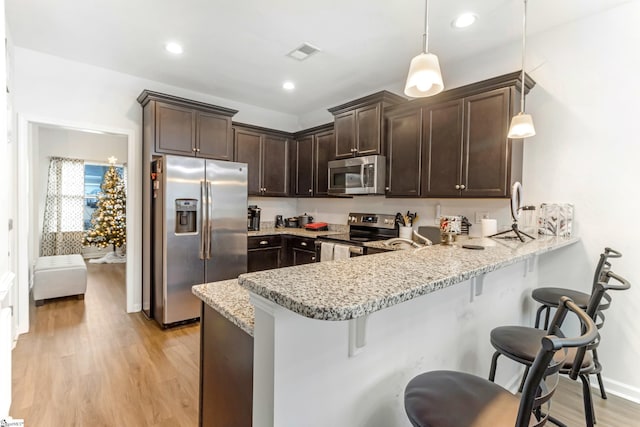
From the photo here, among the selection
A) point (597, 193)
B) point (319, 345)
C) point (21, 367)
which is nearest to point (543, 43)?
point (597, 193)

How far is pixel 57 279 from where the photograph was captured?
385 centimetres

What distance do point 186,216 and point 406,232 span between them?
2467 mm

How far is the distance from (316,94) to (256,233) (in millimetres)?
2063

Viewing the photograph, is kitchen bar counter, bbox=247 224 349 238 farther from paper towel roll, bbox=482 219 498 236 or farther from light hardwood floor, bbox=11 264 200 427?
paper towel roll, bbox=482 219 498 236

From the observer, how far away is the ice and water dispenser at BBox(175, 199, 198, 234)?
10.8ft

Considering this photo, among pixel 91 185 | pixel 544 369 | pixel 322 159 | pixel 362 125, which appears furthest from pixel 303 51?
pixel 91 185

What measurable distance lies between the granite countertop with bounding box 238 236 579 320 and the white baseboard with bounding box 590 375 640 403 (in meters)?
1.89

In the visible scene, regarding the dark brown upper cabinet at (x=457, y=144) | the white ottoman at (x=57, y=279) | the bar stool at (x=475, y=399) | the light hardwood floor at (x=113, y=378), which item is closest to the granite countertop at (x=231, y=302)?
the bar stool at (x=475, y=399)

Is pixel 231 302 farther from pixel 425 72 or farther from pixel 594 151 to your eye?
pixel 594 151

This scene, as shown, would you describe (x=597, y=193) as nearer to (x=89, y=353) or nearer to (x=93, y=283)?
(x=89, y=353)

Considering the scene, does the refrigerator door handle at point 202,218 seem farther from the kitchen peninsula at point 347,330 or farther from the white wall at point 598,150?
the white wall at point 598,150

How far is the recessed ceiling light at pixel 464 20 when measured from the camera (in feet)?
7.78

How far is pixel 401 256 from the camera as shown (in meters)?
1.41

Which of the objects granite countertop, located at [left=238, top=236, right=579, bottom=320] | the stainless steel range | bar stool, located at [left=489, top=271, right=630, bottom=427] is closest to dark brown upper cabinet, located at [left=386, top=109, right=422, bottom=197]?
the stainless steel range
